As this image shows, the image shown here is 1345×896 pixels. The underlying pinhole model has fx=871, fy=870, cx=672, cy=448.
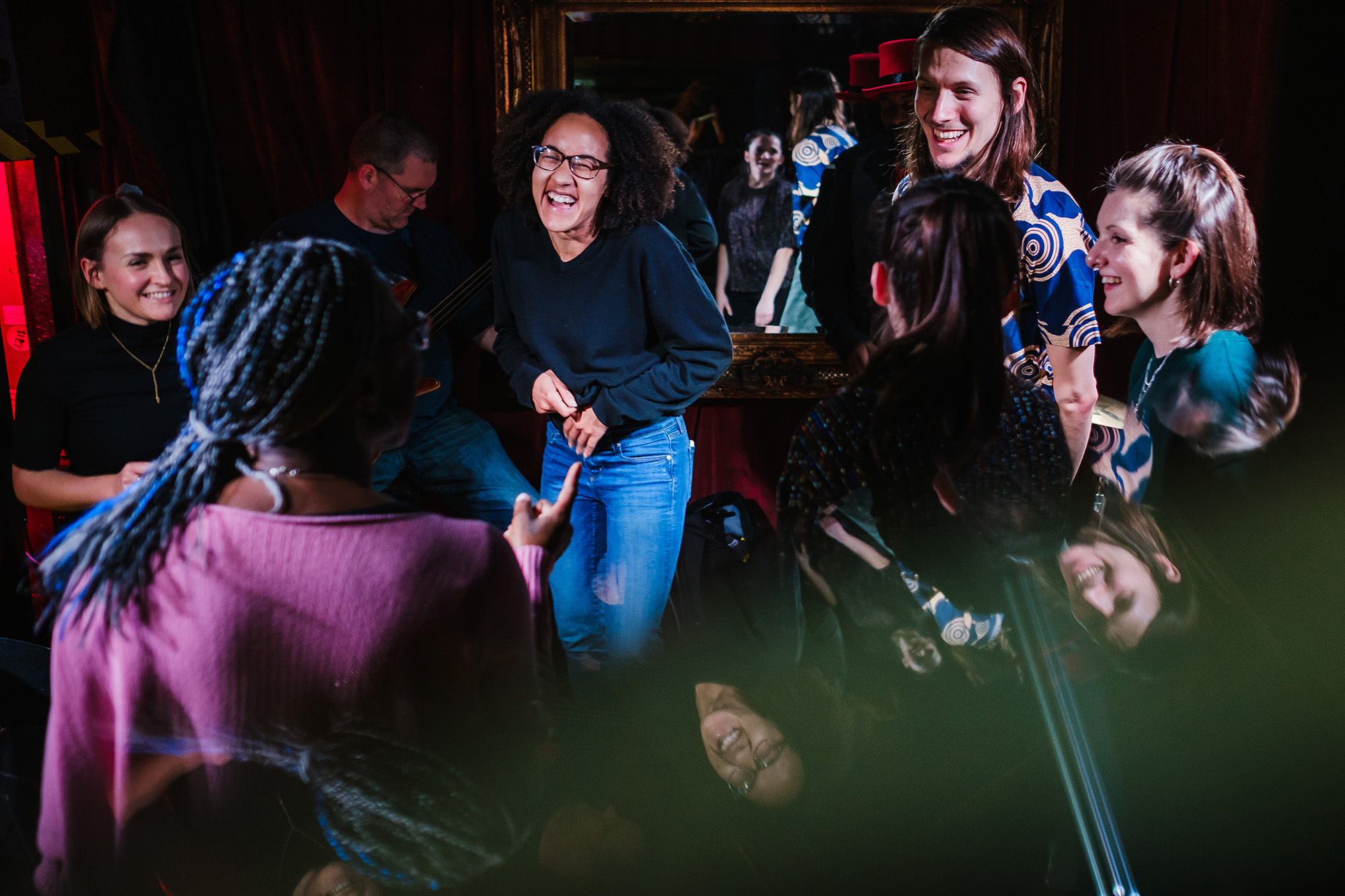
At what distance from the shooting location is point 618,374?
1.52 m

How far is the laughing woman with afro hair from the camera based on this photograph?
4.90ft

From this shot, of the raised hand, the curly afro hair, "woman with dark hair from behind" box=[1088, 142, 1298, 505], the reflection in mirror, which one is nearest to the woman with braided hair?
the raised hand

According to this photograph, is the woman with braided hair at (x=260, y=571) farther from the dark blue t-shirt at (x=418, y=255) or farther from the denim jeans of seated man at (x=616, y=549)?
the denim jeans of seated man at (x=616, y=549)

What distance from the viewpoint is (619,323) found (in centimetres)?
153

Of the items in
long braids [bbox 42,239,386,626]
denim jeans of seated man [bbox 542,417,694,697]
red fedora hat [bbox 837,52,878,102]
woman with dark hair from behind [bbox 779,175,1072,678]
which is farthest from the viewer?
red fedora hat [bbox 837,52,878,102]

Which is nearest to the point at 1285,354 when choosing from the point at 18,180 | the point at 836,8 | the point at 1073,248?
the point at 1073,248

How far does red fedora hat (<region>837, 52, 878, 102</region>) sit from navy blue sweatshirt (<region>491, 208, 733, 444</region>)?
768 mm

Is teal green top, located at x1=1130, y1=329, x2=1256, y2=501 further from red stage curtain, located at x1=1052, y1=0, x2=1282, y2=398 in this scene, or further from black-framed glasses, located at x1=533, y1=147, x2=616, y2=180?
black-framed glasses, located at x1=533, y1=147, x2=616, y2=180

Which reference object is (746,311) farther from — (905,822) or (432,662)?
(432,662)

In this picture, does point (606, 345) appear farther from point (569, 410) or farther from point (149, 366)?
point (149, 366)

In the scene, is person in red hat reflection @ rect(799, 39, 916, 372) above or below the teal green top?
above

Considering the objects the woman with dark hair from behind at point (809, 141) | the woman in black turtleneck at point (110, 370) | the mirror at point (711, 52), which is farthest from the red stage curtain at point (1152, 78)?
the woman in black turtleneck at point (110, 370)

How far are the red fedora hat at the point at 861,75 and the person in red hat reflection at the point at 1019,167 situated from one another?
750mm

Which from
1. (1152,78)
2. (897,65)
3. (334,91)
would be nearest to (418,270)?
(334,91)
